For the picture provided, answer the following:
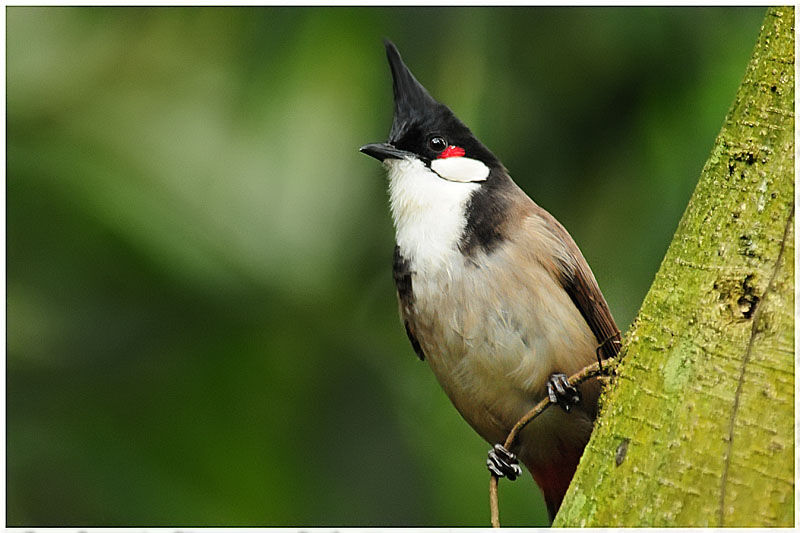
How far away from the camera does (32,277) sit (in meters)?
4.13

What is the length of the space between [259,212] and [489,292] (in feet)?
4.65

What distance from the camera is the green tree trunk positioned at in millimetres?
1620

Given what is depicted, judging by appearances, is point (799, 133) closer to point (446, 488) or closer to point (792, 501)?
point (792, 501)

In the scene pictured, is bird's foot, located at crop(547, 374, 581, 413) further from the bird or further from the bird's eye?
the bird's eye

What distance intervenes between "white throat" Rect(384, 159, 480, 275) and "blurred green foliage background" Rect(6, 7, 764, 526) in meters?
0.64

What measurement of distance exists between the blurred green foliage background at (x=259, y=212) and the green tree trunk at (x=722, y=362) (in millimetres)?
2046

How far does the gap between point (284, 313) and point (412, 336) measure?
111 centimetres

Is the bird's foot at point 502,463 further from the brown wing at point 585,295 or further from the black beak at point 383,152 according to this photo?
the black beak at point 383,152

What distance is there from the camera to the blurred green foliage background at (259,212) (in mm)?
3871

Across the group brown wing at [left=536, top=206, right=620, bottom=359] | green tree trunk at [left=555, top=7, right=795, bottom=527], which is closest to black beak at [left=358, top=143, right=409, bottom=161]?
brown wing at [left=536, top=206, right=620, bottom=359]

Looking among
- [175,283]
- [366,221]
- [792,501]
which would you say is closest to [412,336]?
[366,221]

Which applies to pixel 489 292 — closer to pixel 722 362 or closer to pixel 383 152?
pixel 383 152

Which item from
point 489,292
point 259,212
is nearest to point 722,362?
point 489,292

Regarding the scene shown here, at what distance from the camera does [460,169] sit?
3270 mm
